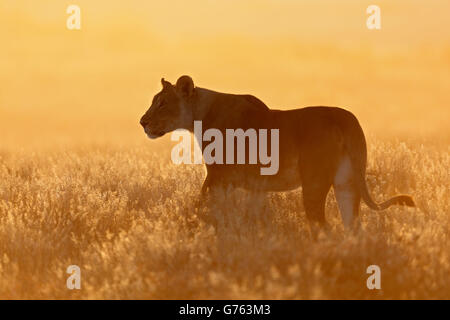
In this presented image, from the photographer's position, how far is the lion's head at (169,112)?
324 inches

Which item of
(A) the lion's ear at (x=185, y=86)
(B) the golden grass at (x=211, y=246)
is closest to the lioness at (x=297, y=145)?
(A) the lion's ear at (x=185, y=86)

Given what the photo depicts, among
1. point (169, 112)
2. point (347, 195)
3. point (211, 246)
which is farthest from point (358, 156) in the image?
point (169, 112)

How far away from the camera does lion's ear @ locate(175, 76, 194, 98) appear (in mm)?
8133

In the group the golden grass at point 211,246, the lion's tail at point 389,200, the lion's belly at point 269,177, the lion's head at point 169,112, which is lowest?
the golden grass at point 211,246

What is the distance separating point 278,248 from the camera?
6207 mm

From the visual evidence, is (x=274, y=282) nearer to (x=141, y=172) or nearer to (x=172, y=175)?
(x=172, y=175)

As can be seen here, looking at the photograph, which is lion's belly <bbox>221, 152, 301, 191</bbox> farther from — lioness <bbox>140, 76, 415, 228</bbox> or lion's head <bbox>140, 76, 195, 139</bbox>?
lion's head <bbox>140, 76, 195, 139</bbox>

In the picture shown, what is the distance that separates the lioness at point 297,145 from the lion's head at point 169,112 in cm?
1

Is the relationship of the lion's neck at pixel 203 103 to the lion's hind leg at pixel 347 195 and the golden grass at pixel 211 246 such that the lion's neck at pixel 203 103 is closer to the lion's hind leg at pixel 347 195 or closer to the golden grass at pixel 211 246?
the golden grass at pixel 211 246

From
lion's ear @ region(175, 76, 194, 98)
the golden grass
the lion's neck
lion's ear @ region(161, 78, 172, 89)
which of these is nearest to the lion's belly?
the golden grass

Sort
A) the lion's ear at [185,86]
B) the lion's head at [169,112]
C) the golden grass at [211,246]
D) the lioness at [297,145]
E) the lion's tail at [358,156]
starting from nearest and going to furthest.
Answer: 1. the golden grass at [211,246]
2. the lioness at [297,145]
3. the lion's tail at [358,156]
4. the lion's ear at [185,86]
5. the lion's head at [169,112]

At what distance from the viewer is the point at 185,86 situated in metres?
8.19

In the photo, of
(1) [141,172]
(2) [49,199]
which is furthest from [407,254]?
(1) [141,172]

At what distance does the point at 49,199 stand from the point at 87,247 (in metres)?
1.91
